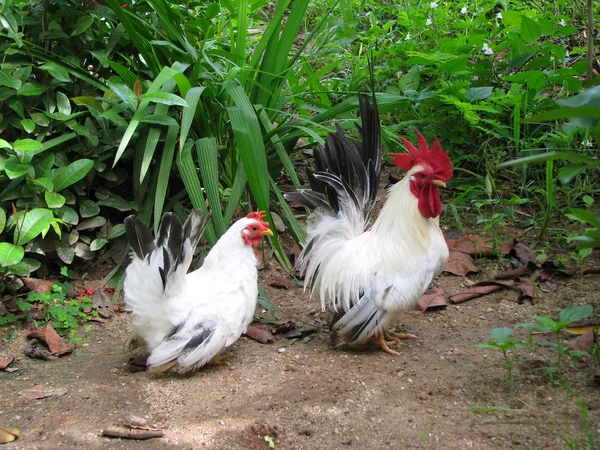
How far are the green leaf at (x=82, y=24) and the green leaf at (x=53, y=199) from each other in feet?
3.81

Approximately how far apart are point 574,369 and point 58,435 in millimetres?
2558

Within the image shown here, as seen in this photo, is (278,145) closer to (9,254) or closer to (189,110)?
(189,110)

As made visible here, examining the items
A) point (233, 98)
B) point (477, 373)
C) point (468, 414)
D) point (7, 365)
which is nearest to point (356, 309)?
point (477, 373)

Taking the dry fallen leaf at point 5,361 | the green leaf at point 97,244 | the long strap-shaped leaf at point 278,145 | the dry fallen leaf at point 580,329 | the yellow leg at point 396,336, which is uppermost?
the long strap-shaped leaf at point 278,145

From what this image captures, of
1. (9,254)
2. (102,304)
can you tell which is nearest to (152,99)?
(9,254)

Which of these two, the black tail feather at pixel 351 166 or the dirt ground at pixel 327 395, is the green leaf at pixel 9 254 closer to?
the dirt ground at pixel 327 395

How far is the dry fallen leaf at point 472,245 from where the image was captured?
4859 millimetres

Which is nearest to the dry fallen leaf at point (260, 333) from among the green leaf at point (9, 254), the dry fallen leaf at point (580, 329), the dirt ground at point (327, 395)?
the dirt ground at point (327, 395)

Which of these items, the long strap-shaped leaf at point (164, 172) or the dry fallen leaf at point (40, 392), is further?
the long strap-shaped leaf at point (164, 172)

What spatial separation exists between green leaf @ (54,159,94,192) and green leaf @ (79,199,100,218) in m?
0.30

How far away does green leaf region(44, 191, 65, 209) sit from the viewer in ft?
14.0

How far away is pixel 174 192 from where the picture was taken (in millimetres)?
5031

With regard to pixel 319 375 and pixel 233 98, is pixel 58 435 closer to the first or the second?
pixel 319 375

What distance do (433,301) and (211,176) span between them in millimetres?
1741
